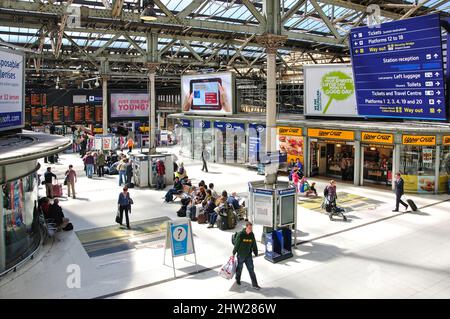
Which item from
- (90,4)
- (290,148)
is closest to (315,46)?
(290,148)

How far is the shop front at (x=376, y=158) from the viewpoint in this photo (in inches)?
862

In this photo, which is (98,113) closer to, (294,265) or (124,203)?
(124,203)

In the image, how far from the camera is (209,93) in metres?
31.6

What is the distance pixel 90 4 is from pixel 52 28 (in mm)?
4355

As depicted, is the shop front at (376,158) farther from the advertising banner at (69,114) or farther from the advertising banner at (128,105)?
the advertising banner at (69,114)

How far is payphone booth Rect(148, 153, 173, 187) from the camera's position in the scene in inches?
868

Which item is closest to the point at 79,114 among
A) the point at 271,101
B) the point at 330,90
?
the point at 330,90

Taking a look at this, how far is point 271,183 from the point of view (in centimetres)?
1361

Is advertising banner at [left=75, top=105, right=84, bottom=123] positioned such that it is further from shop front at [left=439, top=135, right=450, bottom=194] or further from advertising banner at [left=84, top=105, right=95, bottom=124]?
shop front at [left=439, top=135, right=450, bottom=194]

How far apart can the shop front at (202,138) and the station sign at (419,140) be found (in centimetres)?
1466

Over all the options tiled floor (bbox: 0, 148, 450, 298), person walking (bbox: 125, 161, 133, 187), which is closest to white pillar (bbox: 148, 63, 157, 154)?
person walking (bbox: 125, 161, 133, 187)

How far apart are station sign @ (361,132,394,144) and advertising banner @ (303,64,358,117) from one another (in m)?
1.82

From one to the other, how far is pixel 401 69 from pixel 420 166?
1247 cm

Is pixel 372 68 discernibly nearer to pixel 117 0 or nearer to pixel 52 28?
pixel 117 0
